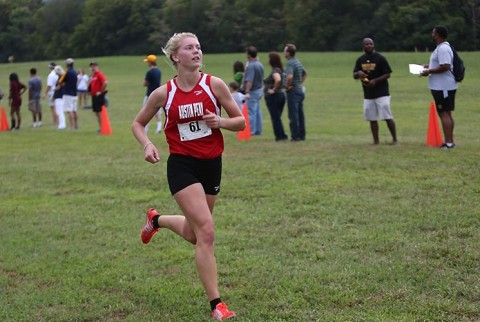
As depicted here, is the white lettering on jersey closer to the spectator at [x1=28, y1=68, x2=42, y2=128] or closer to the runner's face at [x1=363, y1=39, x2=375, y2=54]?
the runner's face at [x1=363, y1=39, x2=375, y2=54]

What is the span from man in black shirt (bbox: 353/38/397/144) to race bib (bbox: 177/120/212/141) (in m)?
8.61

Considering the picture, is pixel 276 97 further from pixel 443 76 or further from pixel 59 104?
pixel 59 104

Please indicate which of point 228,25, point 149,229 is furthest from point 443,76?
point 228,25

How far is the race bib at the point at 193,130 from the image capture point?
18.1ft

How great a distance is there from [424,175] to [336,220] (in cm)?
278

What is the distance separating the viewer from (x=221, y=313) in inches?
207

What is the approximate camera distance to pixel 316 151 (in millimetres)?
13914

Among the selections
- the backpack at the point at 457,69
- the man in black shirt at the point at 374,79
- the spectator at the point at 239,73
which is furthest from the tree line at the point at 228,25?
the backpack at the point at 457,69

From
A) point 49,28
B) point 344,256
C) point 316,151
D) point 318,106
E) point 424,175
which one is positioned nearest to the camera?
point 344,256

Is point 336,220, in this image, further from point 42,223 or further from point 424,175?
point 42,223

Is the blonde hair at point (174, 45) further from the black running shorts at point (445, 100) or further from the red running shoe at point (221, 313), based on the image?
the black running shorts at point (445, 100)

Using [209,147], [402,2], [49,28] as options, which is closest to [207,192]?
[209,147]

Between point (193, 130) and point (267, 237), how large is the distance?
97.9 inches

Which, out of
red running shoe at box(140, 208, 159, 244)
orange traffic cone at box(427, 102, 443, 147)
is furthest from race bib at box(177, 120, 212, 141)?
orange traffic cone at box(427, 102, 443, 147)
